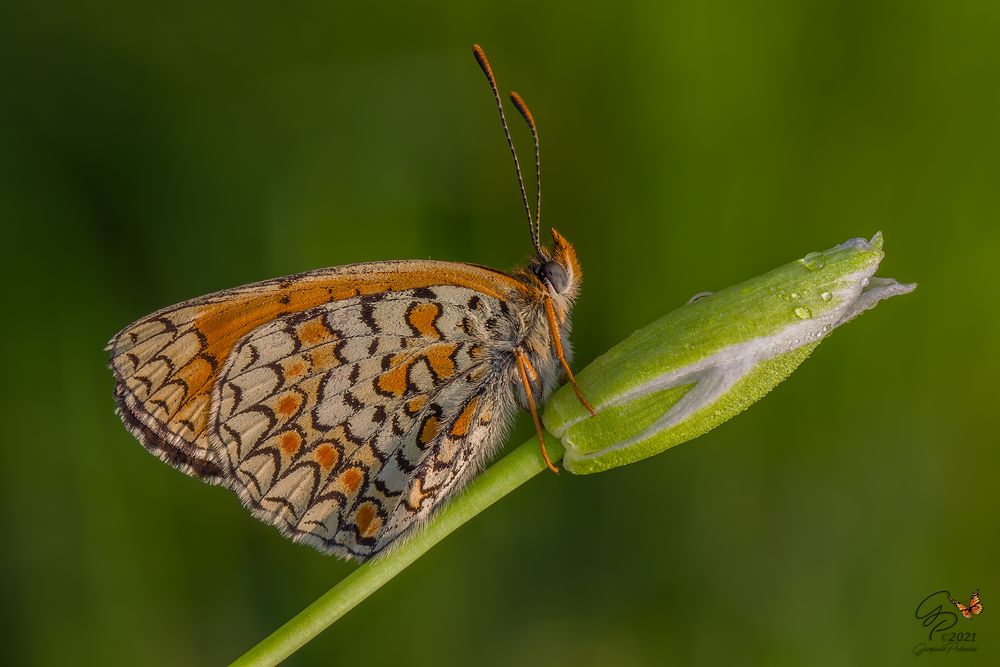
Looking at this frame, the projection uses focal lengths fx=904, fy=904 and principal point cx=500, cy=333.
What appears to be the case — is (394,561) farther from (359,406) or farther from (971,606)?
(971,606)

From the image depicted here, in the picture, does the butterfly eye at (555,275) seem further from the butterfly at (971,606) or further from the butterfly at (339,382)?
the butterfly at (971,606)

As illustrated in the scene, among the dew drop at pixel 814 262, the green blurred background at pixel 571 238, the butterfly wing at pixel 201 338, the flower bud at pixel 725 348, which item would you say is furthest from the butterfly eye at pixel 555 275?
the dew drop at pixel 814 262

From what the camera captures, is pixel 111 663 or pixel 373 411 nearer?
pixel 373 411

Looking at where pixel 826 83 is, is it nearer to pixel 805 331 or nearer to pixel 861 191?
pixel 861 191

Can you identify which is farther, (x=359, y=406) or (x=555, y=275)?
(x=555, y=275)

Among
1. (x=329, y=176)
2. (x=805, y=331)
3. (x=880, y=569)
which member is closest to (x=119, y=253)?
(x=329, y=176)

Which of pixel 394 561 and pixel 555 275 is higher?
pixel 555 275

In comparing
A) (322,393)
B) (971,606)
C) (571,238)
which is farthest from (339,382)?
(971,606)
